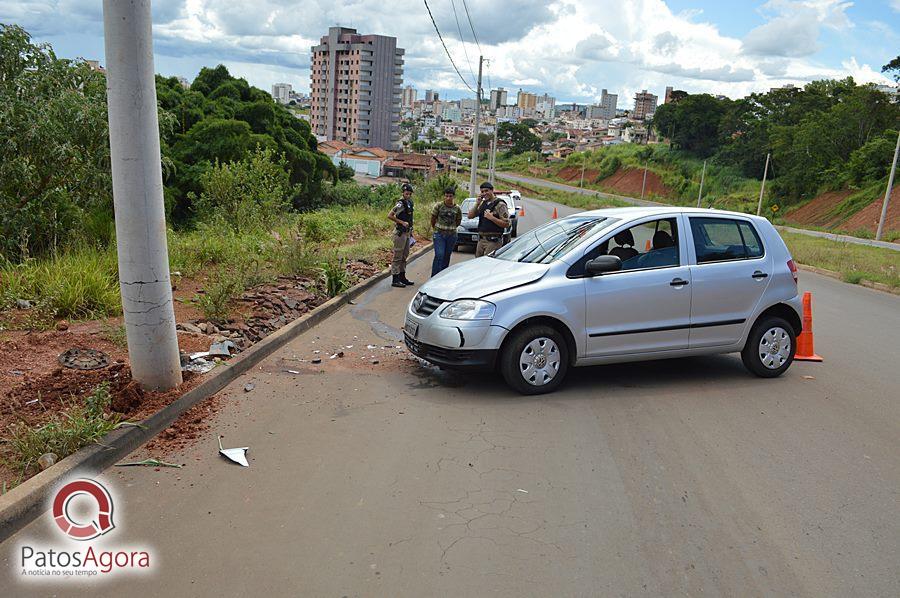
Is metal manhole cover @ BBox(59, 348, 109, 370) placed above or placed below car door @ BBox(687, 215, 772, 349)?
below

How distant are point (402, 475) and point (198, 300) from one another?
17.2ft

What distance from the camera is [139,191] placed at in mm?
5828

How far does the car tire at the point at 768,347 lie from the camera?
309 inches

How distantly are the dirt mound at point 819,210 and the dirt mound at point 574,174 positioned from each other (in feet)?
180

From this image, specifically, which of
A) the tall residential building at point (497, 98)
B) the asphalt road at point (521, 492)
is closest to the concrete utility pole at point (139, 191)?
the asphalt road at point (521, 492)

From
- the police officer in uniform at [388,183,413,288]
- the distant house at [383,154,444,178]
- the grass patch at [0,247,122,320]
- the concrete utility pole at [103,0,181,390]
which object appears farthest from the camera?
the distant house at [383,154,444,178]

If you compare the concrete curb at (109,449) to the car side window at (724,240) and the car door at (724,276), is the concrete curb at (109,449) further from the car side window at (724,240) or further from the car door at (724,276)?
the car side window at (724,240)

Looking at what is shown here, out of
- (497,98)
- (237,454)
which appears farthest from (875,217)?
(237,454)

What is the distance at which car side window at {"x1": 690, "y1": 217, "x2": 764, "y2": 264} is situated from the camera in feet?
25.0

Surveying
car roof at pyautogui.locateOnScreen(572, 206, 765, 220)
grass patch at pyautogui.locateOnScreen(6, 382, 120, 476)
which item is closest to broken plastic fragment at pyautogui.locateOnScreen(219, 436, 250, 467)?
grass patch at pyautogui.locateOnScreen(6, 382, 120, 476)

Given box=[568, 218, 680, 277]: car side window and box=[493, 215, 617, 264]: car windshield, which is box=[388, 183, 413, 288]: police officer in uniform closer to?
box=[493, 215, 617, 264]: car windshield

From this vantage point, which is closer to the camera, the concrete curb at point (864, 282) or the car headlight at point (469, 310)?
the car headlight at point (469, 310)

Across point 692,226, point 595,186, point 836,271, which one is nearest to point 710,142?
point 595,186

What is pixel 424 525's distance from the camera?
14.3 ft
